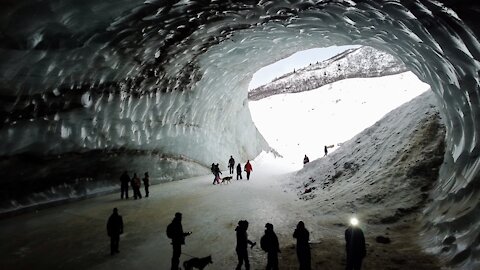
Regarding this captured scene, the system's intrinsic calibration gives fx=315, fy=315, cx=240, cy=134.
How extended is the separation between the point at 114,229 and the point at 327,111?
41.9 m

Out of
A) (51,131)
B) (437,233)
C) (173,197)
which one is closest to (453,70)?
(437,233)

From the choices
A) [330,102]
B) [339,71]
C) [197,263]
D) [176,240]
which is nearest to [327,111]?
[330,102]

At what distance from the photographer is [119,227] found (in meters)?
6.99

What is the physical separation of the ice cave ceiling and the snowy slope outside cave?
689 inches

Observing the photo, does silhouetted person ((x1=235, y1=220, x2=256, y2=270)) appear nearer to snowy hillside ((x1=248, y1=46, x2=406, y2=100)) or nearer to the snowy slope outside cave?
the snowy slope outside cave

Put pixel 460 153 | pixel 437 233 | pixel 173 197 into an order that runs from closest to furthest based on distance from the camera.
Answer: pixel 437 233
pixel 460 153
pixel 173 197

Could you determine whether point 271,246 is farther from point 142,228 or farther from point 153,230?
point 142,228

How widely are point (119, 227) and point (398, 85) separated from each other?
4890 cm

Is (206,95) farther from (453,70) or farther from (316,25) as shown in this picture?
(453,70)

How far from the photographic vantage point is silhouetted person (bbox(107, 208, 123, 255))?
693cm

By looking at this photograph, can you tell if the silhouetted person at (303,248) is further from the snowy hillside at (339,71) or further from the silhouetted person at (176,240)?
the snowy hillside at (339,71)

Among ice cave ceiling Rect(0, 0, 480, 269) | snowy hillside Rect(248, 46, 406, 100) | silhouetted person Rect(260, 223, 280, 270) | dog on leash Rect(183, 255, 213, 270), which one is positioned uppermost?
snowy hillside Rect(248, 46, 406, 100)

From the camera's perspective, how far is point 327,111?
45531 mm

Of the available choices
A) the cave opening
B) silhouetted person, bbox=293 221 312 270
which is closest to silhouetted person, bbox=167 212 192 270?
silhouetted person, bbox=293 221 312 270
